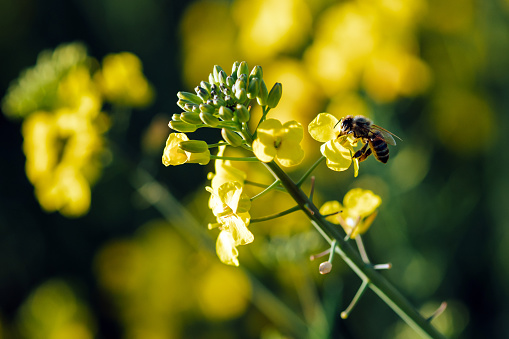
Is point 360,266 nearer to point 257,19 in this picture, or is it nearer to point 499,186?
point 499,186

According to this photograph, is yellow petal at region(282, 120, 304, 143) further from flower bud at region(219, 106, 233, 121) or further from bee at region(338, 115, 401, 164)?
bee at region(338, 115, 401, 164)

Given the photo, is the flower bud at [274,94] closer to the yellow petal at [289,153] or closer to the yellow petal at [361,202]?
the yellow petal at [289,153]

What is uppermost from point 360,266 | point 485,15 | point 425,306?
point 360,266

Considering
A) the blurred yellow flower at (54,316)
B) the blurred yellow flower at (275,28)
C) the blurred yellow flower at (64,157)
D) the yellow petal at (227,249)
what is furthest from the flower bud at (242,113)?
the blurred yellow flower at (54,316)

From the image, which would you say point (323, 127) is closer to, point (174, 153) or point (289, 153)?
point (289, 153)

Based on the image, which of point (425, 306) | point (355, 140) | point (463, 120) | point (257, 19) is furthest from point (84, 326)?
point (463, 120)

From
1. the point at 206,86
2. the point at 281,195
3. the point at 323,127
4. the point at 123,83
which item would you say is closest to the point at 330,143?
the point at 323,127
